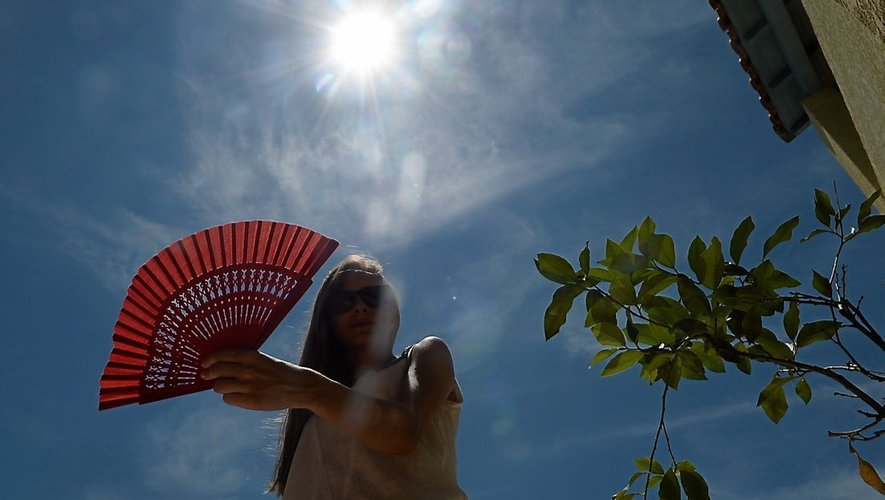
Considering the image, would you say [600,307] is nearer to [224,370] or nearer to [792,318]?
[792,318]

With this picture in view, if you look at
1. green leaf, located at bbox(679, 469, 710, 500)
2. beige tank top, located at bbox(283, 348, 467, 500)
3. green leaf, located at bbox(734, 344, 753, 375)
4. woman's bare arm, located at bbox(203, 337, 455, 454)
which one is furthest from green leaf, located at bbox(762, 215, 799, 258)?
beige tank top, located at bbox(283, 348, 467, 500)

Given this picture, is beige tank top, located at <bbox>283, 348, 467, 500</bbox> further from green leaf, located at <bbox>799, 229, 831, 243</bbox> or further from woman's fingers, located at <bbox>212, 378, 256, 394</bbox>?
green leaf, located at <bbox>799, 229, 831, 243</bbox>

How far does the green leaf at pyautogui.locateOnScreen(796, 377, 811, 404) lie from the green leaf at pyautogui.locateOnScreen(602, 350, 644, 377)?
373 millimetres

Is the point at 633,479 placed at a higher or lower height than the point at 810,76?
lower

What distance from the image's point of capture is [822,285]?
4.91 feet

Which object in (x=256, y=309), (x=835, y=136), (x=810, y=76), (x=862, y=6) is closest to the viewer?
(x=862, y=6)

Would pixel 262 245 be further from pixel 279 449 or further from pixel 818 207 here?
pixel 818 207

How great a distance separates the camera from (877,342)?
135 centimetres

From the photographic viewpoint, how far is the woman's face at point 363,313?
2668 mm

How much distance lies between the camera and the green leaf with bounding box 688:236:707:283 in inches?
56.1

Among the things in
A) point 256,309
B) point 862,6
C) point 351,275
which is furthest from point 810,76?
point 256,309

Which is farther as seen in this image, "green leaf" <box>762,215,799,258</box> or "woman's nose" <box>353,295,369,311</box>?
"woman's nose" <box>353,295,369,311</box>

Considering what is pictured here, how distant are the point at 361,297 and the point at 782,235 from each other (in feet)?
5.34

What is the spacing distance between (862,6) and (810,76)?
3307 mm
